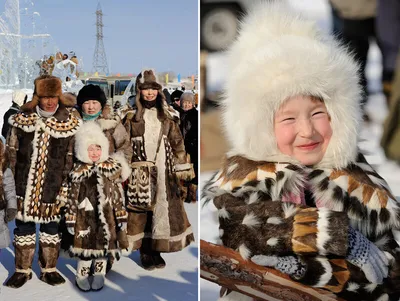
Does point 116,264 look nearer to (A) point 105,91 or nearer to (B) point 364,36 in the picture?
(A) point 105,91

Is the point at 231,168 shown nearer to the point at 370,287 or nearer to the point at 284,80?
the point at 284,80

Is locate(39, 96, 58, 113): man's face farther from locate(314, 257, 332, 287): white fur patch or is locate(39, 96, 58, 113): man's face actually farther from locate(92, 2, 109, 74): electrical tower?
locate(314, 257, 332, 287): white fur patch

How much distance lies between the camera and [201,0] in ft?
6.07

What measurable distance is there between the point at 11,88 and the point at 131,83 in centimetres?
→ 50

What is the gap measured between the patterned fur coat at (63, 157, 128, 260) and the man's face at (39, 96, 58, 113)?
0.26 m

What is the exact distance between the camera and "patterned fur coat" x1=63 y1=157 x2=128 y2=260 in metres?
2.28

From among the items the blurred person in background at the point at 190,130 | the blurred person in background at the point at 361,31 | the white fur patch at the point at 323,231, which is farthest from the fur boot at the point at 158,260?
the blurred person in background at the point at 361,31

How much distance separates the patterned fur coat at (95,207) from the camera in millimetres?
2283

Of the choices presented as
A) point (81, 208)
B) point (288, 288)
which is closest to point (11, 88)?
point (81, 208)

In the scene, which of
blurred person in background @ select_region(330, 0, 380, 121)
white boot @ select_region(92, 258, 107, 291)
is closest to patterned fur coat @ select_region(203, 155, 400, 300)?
blurred person in background @ select_region(330, 0, 380, 121)

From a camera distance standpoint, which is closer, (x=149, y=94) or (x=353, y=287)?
(x=353, y=287)

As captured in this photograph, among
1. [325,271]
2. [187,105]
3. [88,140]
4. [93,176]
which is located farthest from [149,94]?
[325,271]

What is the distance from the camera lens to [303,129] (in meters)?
1.60

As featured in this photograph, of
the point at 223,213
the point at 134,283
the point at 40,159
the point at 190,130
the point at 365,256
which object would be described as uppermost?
the point at 190,130
